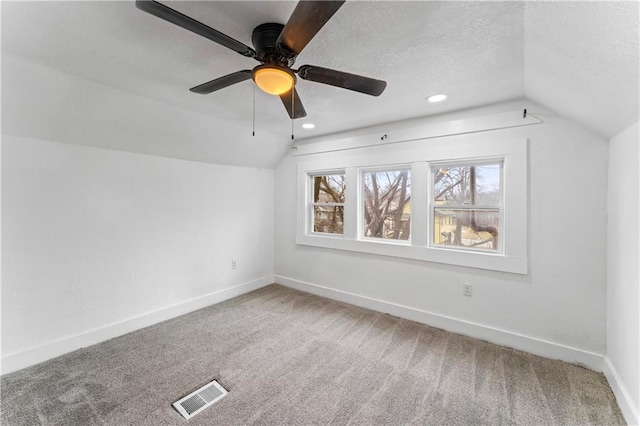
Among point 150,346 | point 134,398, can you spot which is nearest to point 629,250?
point 134,398

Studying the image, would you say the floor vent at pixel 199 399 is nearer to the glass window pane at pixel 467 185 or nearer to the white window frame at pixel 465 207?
the white window frame at pixel 465 207

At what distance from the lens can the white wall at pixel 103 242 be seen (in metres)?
2.12

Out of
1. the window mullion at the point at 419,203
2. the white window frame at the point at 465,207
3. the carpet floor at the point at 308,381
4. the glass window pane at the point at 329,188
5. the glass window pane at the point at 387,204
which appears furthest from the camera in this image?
the glass window pane at the point at 329,188

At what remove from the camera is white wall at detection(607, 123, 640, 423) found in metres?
1.60

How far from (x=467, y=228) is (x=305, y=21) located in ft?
8.32

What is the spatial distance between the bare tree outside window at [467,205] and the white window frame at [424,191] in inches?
3.9

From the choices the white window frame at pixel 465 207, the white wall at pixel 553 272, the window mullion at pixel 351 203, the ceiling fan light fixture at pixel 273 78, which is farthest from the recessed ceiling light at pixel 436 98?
the ceiling fan light fixture at pixel 273 78

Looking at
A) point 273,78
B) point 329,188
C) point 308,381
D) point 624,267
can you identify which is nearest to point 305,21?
point 273,78

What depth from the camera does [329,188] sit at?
154 inches

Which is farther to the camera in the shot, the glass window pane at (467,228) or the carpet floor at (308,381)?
the glass window pane at (467,228)

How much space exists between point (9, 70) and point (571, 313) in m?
4.55

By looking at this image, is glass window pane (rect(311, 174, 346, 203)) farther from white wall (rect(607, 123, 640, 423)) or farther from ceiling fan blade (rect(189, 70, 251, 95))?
white wall (rect(607, 123, 640, 423))

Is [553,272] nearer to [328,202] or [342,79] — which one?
[342,79]

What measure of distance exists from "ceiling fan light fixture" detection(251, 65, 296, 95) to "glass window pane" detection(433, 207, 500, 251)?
2192 millimetres
